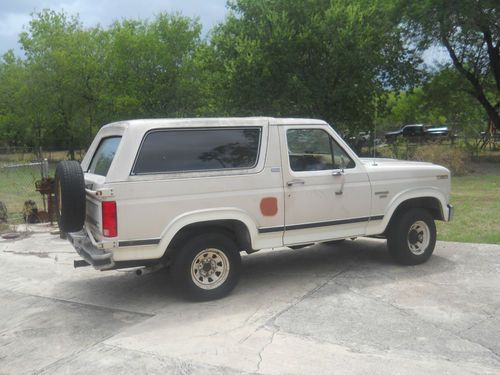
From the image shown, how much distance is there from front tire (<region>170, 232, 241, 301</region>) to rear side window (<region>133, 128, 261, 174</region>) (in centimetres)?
77

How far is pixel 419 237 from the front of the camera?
692 centimetres

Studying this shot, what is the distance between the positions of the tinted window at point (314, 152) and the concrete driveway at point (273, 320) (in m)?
1.38

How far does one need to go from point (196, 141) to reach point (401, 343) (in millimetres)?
2857

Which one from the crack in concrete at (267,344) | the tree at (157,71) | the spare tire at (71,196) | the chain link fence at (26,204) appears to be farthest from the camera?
the tree at (157,71)

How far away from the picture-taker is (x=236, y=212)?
555 centimetres

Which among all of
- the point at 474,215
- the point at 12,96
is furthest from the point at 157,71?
the point at 474,215

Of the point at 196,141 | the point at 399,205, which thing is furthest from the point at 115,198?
the point at 399,205

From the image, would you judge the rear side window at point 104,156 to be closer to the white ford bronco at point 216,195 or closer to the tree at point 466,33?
the white ford bronco at point 216,195

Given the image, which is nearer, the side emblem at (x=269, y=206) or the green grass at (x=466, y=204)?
the side emblem at (x=269, y=206)

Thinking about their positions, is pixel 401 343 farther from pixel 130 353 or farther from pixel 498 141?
pixel 498 141

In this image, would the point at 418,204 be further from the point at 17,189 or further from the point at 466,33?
the point at 466,33

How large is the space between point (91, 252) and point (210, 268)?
4.10 ft

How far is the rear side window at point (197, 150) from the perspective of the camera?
5.32m

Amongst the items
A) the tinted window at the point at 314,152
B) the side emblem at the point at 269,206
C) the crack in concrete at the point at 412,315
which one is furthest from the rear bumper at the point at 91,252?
the crack in concrete at the point at 412,315
